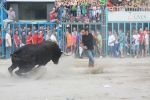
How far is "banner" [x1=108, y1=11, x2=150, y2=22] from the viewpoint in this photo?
951 inches

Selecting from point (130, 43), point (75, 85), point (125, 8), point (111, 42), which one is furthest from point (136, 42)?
point (75, 85)

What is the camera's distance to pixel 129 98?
8891 millimetres

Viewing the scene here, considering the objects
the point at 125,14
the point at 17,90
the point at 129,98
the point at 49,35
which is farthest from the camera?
the point at 125,14

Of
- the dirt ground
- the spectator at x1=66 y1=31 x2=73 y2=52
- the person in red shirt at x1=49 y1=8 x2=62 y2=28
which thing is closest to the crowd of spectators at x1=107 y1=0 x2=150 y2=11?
the spectator at x1=66 y1=31 x2=73 y2=52

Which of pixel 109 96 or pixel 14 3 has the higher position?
pixel 14 3

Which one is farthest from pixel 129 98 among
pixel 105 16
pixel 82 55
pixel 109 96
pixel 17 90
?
pixel 105 16

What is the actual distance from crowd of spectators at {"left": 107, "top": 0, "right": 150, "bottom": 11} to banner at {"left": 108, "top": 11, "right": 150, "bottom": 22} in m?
0.23

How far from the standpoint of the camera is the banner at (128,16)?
24148mm

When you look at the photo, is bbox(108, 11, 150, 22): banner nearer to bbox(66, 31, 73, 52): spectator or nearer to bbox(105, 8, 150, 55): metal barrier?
bbox(105, 8, 150, 55): metal barrier

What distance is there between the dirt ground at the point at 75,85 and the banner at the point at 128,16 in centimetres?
980

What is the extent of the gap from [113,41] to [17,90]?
13.6 meters

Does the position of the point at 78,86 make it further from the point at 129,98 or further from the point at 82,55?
the point at 82,55

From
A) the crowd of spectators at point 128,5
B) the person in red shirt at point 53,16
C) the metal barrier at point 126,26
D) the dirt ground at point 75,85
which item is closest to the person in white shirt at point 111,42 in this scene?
the metal barrier at point 126,26

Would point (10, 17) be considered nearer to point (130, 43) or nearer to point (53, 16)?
point (53, 16)
